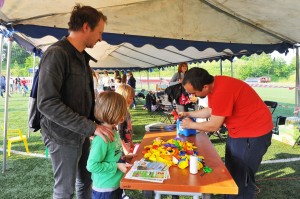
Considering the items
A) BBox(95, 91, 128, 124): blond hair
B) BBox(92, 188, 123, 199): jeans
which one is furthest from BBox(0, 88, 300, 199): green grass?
BBox(95, 91, 128, 124): blond hair

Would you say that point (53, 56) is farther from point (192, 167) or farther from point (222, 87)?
point (222, 87)

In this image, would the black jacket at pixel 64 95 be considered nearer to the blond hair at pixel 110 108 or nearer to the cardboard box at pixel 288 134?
the blond hair at pixel 110 108

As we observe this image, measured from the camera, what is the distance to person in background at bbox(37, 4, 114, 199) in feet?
4.89

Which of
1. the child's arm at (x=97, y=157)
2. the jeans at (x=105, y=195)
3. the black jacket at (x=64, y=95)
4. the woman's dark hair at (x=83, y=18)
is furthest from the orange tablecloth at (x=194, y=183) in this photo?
the woman's dark hair at (x=83, y=18)

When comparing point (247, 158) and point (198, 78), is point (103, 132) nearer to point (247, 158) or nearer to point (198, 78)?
point (198, 78)

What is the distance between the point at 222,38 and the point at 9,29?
2.97m

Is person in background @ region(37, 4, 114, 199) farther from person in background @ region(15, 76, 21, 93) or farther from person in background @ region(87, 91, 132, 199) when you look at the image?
person in background @ region(15, 76, 21, 93)

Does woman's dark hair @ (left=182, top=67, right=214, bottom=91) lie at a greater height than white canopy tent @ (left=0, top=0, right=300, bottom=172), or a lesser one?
lesser

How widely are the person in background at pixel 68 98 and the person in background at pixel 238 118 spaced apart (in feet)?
2.69

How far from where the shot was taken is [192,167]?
1.64 m

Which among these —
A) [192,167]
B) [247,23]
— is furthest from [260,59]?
[192,167]

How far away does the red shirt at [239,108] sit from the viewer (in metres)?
1.99

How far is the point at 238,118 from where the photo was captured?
2131mm

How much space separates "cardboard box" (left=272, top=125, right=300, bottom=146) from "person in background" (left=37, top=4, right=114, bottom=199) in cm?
518
